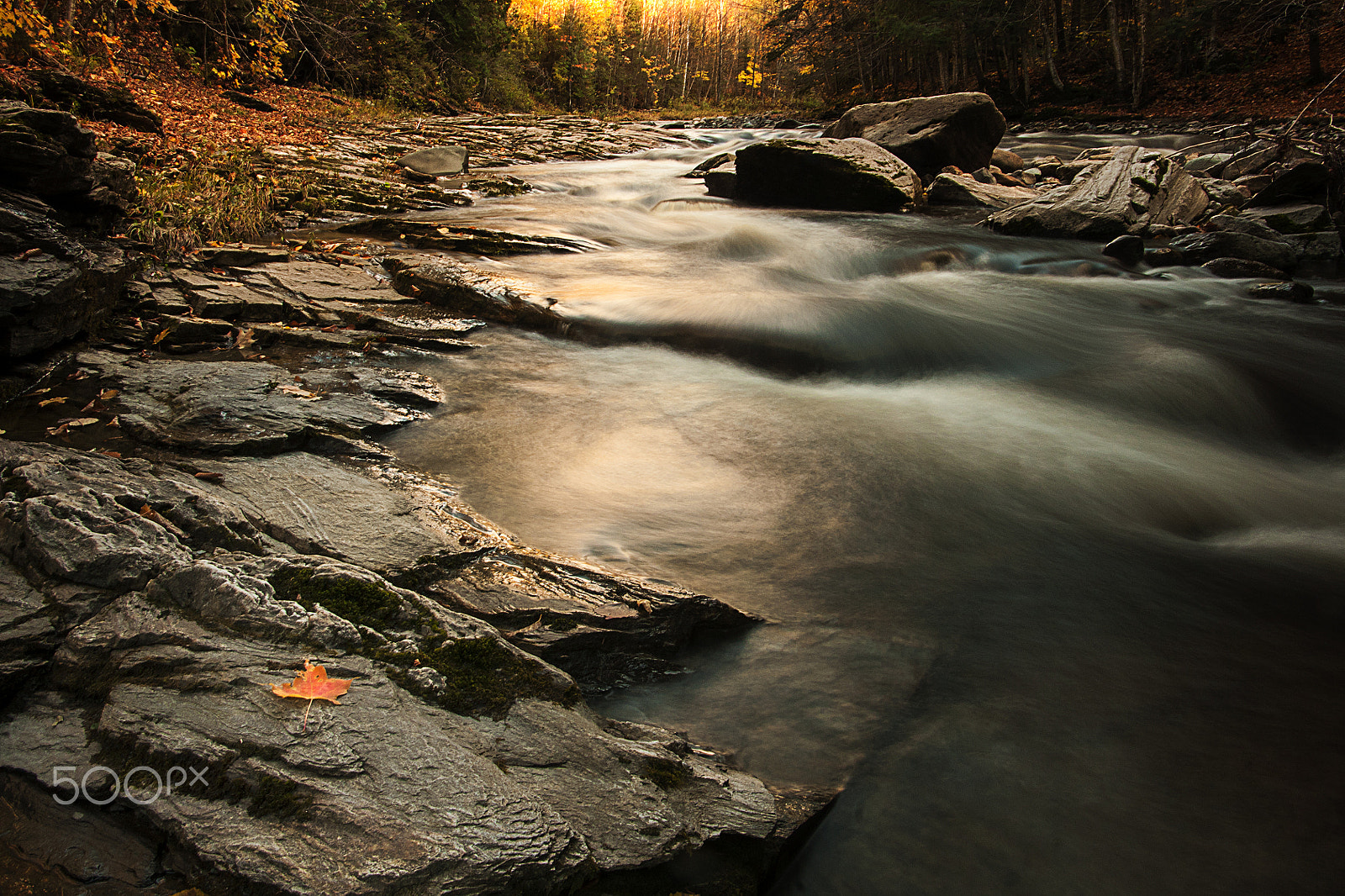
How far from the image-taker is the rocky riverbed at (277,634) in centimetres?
150

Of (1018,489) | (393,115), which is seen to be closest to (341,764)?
(1018,489)

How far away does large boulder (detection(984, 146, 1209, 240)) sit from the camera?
9.07 metres

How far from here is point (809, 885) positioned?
1.97 m

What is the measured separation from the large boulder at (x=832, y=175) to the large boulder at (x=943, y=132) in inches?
63.7

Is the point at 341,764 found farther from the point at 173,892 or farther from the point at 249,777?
the point at 173,892

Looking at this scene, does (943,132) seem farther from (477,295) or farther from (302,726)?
(302,726)

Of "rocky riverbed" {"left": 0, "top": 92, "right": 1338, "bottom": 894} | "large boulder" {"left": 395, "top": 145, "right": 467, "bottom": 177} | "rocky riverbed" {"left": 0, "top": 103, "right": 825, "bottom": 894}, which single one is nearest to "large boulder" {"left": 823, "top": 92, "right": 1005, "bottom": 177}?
"large boulder" {"left": 395, "top": 145, "right": 467, "bottom": 177}

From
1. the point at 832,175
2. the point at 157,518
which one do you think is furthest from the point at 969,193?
the point at 157,518

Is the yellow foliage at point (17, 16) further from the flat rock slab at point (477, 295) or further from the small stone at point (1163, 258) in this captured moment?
the small stone at point (1163, 258)

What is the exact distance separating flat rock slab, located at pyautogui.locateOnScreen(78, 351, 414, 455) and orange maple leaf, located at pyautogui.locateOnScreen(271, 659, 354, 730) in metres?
1.72

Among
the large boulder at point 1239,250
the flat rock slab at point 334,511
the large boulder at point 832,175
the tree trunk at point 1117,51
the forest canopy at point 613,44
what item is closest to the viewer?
the flat rock slab at point 334,511

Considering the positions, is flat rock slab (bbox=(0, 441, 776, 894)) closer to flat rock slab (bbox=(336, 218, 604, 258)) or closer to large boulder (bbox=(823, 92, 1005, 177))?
flat rock slab (bbox=(336, 218, 604, 258))

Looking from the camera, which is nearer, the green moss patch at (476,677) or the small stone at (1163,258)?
the green moss patch at (476,677)

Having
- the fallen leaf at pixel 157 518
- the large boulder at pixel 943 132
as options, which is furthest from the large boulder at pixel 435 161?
the fallen leaf at pixel 157 518
